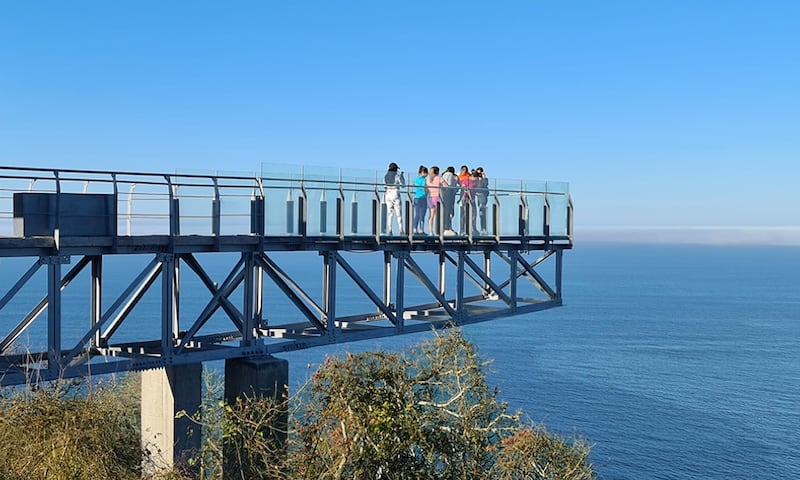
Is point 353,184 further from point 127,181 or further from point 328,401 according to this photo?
point 328,401

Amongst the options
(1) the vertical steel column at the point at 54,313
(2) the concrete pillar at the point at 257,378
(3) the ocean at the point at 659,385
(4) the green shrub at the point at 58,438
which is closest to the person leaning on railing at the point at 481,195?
(2) the concrete pillar at the point at 257,378

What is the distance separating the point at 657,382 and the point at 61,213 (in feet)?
250

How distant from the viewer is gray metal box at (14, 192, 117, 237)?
1571 cm

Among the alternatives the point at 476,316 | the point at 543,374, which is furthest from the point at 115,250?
the point at 543,374

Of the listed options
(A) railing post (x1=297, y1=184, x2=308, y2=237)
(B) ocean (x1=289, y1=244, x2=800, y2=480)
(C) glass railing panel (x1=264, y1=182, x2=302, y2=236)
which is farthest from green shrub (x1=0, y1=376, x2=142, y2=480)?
(B) ocean (x1=289, y1=244, x2=800, y2=480)

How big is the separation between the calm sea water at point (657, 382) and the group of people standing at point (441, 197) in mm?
23982

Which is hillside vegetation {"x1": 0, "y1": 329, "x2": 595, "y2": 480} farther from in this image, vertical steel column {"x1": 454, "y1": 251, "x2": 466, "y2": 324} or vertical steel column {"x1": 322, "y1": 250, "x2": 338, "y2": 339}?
vertical steel column {"x1": 454, "y1": 251, "x2": 466, "y2": 324}

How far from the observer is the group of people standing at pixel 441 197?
21.5 metres

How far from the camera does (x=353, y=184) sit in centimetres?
2042

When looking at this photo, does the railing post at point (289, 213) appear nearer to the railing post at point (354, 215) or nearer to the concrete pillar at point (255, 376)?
the railing post at point (354, 215)

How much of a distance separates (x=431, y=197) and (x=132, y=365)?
Answer: 905 cm

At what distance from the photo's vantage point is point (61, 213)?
15.9 meters

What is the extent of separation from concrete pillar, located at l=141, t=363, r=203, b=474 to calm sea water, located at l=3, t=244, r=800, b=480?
28.1 metres

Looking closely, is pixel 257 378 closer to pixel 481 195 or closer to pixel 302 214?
pixel 302 214
